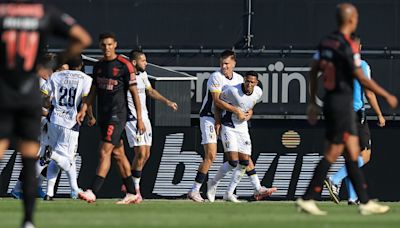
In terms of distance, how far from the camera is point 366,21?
76.9 feet

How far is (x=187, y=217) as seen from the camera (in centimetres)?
1465

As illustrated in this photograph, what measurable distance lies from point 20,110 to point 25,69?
0.35 meters

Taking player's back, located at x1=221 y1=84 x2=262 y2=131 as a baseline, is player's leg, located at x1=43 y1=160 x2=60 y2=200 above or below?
below

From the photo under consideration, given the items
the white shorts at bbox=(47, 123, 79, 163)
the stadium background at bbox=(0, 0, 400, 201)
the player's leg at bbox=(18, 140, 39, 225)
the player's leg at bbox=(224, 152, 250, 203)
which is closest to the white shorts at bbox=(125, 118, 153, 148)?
the white shorts at bbox=(47, 123, 79, 163)

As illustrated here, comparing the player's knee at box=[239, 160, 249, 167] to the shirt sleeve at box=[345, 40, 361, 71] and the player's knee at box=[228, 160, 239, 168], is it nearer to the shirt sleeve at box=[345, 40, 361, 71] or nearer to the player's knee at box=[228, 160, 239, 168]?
the player's knee at box=[228, 160, 239, 168]

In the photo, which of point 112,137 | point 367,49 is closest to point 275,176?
point 367,49

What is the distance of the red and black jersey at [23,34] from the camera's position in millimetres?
11789

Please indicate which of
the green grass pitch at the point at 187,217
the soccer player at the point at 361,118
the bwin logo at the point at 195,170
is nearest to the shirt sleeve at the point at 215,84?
the bwin logo at the point at 195,170

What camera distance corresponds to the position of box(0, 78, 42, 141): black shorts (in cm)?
→ 1177

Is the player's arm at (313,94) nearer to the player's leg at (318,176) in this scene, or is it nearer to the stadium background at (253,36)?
the player's leg at (318,176)

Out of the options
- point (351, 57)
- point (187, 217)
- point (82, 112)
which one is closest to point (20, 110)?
point (187, 217)

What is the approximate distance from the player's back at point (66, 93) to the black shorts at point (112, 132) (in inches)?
85.1

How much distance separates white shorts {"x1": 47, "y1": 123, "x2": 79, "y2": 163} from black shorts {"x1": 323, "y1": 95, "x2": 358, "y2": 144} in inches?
272

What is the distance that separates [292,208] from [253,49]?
6.98m
